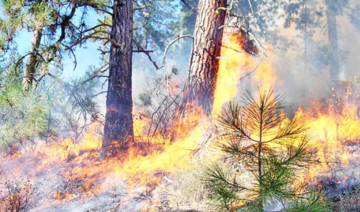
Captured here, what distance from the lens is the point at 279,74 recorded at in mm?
21578

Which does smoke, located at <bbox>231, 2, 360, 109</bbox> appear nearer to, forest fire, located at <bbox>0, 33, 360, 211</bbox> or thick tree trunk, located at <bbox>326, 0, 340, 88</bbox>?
thick tree trunk, located at <bbox>326, 0, 340, 88</bbox>

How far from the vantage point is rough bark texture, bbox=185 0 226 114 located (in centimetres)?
645

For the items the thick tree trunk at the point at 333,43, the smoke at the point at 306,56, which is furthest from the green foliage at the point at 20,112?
the smoke at the point at 306,56

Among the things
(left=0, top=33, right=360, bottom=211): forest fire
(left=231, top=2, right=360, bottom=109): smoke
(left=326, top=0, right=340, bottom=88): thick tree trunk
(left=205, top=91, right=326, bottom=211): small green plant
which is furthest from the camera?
(left=231, top=2, right=360, bottom=109): smoke

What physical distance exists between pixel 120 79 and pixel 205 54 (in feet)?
7.35

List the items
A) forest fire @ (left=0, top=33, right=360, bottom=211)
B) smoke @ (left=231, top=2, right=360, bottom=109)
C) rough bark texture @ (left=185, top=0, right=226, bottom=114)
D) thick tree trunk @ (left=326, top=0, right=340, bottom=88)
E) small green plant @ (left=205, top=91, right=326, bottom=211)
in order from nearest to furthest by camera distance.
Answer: small green plant @ (left=205, top=91, right=326, bottom=211) < forest fire @ (left=0, top=33, right=360, bottom=211) < rough bark texture @ (left=185, top=0, right=226, bottom=114) < thick tree trunk @ (left=326, top=0, right=340, bottom=88) < smoke @ (left=231, top=2, right=360, bottom=109)

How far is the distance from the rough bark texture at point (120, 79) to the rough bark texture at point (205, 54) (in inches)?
67.6

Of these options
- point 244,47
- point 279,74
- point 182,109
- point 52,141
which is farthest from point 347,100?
point 279,74

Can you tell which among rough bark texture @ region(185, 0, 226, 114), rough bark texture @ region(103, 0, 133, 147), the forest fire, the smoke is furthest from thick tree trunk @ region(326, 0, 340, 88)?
rough bark texture @ region(103, 0, 133, 147)

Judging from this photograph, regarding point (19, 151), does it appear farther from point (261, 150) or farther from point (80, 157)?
point (261, 150)

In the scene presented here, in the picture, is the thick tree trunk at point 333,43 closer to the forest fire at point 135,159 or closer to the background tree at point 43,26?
the forest fire at point 135,159

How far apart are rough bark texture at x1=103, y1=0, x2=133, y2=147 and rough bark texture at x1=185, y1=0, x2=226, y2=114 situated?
5.64ft

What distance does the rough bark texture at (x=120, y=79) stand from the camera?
7066 mm

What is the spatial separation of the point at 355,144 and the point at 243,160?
575cm
